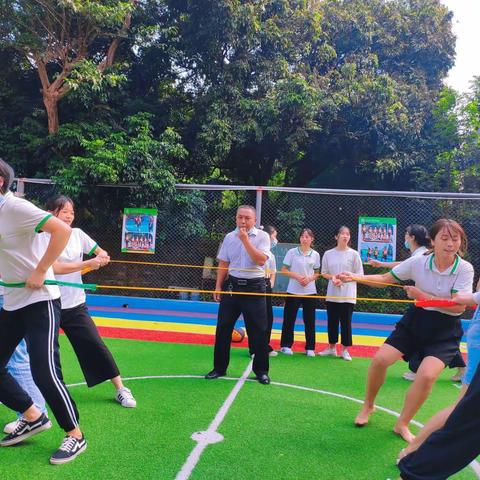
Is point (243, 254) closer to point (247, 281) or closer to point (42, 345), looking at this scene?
point (247, 281)

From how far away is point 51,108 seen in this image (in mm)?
11188

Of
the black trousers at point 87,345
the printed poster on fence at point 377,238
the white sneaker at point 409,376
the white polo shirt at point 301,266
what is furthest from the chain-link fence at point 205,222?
the black trousers at point 87,345

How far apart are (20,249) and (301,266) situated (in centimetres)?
468

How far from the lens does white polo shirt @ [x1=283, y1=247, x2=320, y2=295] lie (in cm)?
698

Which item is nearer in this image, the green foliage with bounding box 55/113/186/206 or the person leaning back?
the person leaning back

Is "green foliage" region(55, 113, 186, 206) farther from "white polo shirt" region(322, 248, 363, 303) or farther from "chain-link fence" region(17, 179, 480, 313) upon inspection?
"white polo shirt" region(322, 248, 363, 303)

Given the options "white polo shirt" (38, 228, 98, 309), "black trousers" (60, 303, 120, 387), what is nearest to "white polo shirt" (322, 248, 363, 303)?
"black trousers" (60, 303, 120, 387)

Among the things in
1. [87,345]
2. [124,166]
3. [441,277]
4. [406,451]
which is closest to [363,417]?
[406,451]

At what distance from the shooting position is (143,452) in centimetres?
336

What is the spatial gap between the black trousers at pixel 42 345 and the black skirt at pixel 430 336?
2.55 m

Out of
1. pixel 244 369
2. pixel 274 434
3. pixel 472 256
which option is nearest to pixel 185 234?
pixel 244 369

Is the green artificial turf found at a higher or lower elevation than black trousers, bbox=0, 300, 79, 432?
lower

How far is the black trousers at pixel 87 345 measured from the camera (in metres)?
4.17

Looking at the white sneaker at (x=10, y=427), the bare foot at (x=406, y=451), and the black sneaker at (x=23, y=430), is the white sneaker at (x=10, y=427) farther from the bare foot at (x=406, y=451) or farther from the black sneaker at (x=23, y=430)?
the bare foot at (x=406, y=451)
